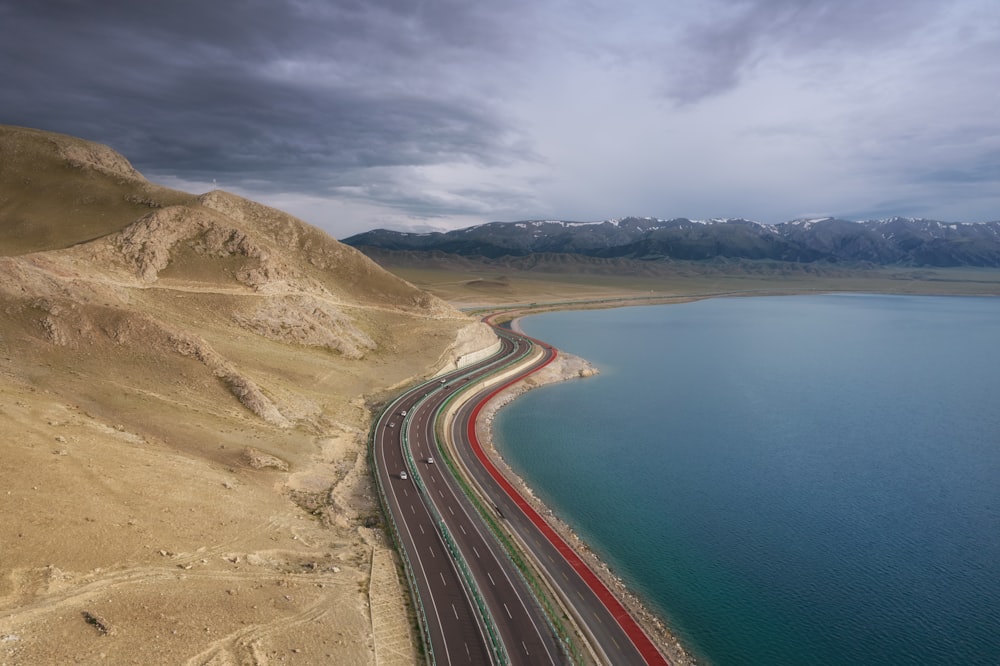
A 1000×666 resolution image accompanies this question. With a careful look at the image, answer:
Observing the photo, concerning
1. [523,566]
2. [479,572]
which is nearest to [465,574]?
[479,572]

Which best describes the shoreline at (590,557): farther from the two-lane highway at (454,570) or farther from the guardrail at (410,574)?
the guardrail at (410,574)

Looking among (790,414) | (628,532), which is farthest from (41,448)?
(790,414)

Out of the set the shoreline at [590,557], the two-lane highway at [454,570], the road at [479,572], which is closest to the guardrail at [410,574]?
the road at [479,572]

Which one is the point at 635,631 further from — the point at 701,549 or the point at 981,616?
the point at 981,616

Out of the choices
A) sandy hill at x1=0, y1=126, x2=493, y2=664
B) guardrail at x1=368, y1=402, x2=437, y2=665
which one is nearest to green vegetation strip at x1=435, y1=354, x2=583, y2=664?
guardrail at x1=368, y1=402, x2=437, y2=665

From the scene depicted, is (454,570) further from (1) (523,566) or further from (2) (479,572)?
(1) (523,566)

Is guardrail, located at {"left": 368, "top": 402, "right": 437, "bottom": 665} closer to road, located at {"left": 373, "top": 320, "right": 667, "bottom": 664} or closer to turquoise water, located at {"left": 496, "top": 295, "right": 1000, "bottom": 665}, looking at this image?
road, located at {"left": 373, "top": 320, "right": 667, "bottom": 664}
